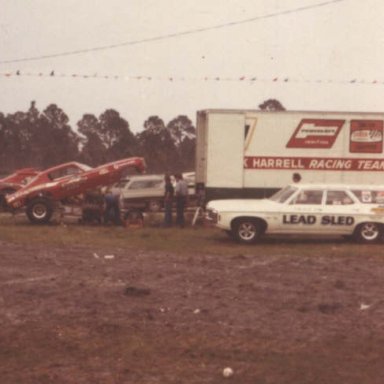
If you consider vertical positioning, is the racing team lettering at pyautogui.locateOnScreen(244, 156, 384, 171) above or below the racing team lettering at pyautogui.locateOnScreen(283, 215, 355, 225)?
above

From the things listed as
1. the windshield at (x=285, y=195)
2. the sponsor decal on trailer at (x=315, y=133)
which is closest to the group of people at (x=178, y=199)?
the sponsor decal on trailer at (x=315, y=133)

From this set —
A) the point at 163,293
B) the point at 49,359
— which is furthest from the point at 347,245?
the point at 49,359

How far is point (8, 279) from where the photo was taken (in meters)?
10.6

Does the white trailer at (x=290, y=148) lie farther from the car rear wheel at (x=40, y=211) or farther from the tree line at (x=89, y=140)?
the tree line at (x=89, y=140)

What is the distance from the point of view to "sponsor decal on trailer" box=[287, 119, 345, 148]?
19.8m

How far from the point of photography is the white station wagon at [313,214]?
15.9 metres

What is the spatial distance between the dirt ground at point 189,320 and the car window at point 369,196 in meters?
3.45

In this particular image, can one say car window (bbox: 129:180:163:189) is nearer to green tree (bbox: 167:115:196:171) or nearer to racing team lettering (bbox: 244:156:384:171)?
racing team lettering (bbox: 244:156:384:171)

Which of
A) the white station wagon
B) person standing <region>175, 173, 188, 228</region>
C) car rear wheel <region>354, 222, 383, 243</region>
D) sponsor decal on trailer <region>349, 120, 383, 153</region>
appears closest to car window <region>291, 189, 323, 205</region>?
the white station wagon

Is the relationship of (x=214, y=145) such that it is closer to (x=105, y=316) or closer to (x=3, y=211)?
(x=3, y=211)

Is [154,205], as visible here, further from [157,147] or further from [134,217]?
[157,147]

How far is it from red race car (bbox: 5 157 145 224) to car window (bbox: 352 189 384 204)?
26.6ft

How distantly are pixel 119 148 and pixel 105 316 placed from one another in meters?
63.1

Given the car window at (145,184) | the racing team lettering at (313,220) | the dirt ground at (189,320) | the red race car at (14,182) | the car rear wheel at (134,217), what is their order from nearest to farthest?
the dirt ground at (189,320)
the racing team lettering at (313,220)
the car rear wheel at (134,217)
the car window at (145,184)
the red race car at (14,182)
